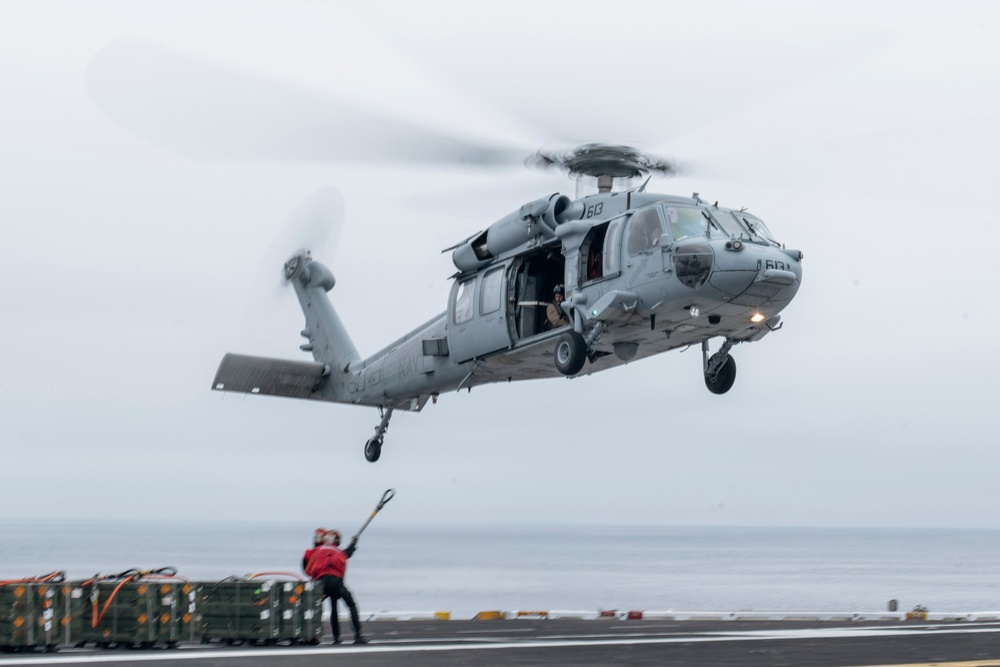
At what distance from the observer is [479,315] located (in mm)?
19422

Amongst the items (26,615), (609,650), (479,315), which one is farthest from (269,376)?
(609,650)

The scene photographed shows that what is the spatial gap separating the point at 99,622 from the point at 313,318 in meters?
13.6

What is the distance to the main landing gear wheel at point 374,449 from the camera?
22734 millimetres

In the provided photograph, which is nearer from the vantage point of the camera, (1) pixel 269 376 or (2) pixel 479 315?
(2) pixel 479 315

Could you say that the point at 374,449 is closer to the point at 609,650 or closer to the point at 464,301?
the point at 464,301

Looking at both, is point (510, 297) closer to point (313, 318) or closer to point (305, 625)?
point (305, 625)

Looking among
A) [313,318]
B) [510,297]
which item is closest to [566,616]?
[510,297]

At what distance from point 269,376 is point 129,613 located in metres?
11.2

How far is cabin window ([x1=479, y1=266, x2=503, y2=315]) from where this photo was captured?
19.0m

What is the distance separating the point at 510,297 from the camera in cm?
1880

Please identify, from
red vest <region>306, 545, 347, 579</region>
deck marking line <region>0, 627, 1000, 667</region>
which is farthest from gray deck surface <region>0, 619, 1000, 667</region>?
red vest <region>306, 545, 347, 579</region>

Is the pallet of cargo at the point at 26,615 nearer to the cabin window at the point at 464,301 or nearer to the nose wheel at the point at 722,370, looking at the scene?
the cabin window at the point at 464,301

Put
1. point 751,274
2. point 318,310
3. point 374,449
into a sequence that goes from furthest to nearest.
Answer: point 318,310, point 374,449, point 751,274

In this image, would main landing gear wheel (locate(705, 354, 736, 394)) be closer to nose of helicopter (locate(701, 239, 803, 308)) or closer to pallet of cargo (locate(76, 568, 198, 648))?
nose of helicopter (locate(701, 239, 803, 308))
